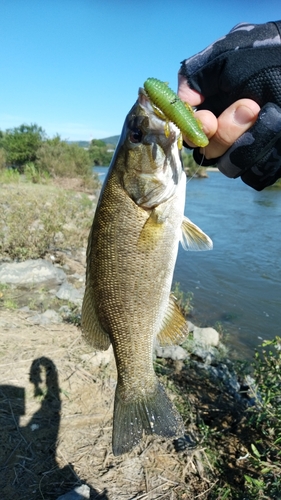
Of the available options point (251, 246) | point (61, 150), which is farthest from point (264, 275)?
point (61, 150)

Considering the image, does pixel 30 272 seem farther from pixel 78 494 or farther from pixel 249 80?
pixel 249 80

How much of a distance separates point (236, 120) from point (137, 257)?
39.0 inches

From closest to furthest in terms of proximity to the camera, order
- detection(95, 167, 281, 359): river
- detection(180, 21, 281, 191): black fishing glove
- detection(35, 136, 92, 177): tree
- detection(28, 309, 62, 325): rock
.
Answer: detection(180, 21, 281, 191): black fishing glove < detection(28, 309, 62, 325): rock < detection(95, 167, 281, 359): river < detection(35, 136, 92, 177): tree

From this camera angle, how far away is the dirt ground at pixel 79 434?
10.7 ft

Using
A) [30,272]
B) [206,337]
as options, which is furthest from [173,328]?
[30,272]

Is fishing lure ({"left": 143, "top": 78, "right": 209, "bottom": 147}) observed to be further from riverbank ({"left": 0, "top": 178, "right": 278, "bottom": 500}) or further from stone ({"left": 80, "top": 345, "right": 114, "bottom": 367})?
stone ({"left": 80, "top": 345, "right": 114, "bottom": 367})

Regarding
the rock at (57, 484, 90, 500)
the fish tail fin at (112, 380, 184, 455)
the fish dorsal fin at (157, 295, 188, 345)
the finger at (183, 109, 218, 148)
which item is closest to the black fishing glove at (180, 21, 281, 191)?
the finger at (183, 109, 218, 148)

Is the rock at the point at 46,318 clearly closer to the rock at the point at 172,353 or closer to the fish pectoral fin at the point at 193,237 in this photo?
the rock at the point at 172,353

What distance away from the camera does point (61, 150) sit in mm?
28484

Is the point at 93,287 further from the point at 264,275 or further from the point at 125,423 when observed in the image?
the point at 264,275

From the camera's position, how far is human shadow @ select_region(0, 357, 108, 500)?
314cm

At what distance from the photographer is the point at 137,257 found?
217 centimetres

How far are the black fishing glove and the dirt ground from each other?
9.71 ft

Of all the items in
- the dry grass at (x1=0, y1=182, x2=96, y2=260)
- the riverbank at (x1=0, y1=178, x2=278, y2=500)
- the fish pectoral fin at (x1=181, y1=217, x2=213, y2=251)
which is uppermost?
the fish pectoral fin at (x1=181, y1=217, x2=213, y2=251)
